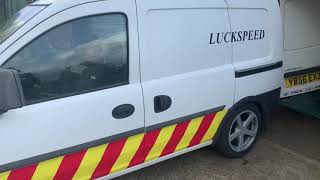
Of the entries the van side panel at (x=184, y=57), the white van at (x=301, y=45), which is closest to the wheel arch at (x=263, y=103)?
the van side panel at (x=184, y=57)

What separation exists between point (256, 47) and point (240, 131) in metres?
0.84

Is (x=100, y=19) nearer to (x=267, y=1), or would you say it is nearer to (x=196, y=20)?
(x=196, y=20)

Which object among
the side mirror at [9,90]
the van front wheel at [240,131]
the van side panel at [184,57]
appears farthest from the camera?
the van front wheel at [240,131]

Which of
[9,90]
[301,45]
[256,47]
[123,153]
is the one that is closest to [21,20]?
[9,90]

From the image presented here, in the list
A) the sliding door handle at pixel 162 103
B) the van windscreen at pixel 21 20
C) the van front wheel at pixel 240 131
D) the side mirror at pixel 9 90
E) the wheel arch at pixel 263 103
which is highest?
the van windscreen at pixel 21 20

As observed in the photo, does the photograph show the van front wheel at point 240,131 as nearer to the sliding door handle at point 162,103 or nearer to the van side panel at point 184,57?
the van side panel at point 184,57

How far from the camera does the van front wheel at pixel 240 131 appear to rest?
4129mm

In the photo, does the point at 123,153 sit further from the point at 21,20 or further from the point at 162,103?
the point at 21,20

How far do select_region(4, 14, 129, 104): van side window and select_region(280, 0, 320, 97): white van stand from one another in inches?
92.9

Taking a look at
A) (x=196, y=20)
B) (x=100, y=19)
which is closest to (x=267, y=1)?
(x=196, y=20)

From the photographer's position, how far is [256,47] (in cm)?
418

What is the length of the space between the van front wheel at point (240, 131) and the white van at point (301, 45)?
621 mm

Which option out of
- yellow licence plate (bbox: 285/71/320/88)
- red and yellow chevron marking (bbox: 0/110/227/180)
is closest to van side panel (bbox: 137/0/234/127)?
red and yellow chevron marking (bbox: 0/110/227/180)

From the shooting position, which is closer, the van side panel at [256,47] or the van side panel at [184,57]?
the van side panel at [184,57]
